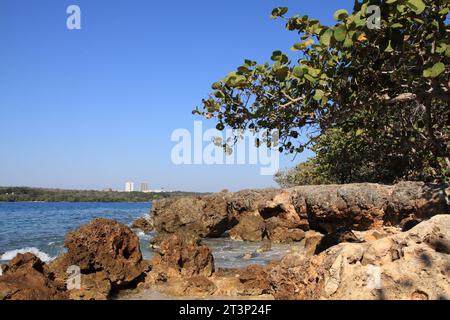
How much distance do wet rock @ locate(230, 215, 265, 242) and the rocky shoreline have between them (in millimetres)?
61

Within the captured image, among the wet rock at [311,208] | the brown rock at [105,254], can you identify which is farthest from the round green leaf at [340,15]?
the wet rock at [311,208]

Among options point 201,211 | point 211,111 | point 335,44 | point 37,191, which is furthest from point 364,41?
point 37,191

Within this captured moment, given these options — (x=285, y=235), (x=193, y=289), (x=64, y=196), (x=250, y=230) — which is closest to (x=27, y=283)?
(x=193, y=289)

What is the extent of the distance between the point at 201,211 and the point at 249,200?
11.1 ft

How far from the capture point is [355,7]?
16.5 feet

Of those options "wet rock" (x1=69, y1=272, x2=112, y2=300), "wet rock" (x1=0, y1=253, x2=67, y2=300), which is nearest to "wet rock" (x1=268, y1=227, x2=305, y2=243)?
"wet rock" (x1=69, y1=272, x2=112, y2=300)

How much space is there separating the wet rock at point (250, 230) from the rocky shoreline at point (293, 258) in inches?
2.4

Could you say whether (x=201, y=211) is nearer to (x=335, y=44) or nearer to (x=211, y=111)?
(x=211, y=111)

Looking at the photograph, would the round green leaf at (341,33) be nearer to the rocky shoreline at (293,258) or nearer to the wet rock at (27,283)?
the rocky shoreline at (293,258)

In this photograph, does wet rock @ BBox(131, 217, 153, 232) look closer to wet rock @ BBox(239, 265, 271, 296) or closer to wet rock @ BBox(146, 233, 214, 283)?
wet rock @ BBox(146, 233, 214, 283)

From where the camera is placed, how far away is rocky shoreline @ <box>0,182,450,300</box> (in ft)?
18.3

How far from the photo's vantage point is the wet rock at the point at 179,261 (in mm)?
11742

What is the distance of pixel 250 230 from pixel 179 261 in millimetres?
12307

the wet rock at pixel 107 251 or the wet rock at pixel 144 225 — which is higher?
the wet rock at pixel 107 251
